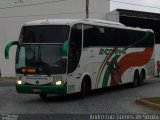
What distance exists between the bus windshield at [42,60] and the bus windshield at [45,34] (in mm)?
251

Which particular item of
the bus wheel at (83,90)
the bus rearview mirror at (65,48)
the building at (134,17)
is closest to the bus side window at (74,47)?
the bus rearview mirror at (65,48)

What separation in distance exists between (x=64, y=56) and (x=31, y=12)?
3779cm

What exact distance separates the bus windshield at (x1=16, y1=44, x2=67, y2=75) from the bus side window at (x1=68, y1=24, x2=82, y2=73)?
541 millimetres

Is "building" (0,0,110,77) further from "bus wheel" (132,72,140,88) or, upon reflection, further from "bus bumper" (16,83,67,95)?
"bus bumper" (16,83,67,95)

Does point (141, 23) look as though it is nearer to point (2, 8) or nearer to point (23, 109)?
point (2, 8)

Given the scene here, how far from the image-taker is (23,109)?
58.7ft

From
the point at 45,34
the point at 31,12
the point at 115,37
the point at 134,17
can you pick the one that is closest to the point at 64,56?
the point at 45,34

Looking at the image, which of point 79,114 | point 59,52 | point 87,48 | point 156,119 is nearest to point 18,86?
point 59,52

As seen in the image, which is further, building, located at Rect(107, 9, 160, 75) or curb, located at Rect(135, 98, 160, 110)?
building, located at Rect(107, 9, 160, 75)

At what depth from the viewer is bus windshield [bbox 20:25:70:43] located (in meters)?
20.6

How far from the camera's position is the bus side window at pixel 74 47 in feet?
68.1

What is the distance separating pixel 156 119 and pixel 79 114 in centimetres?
272

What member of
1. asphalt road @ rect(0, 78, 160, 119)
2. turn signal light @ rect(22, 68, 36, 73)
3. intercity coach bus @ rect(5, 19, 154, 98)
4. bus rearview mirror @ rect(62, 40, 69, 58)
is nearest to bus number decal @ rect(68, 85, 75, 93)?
intercity coach bus @ rect(5, 19, 154, 98)

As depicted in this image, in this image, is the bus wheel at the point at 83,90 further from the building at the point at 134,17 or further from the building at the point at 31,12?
the building at the point at 31,12
